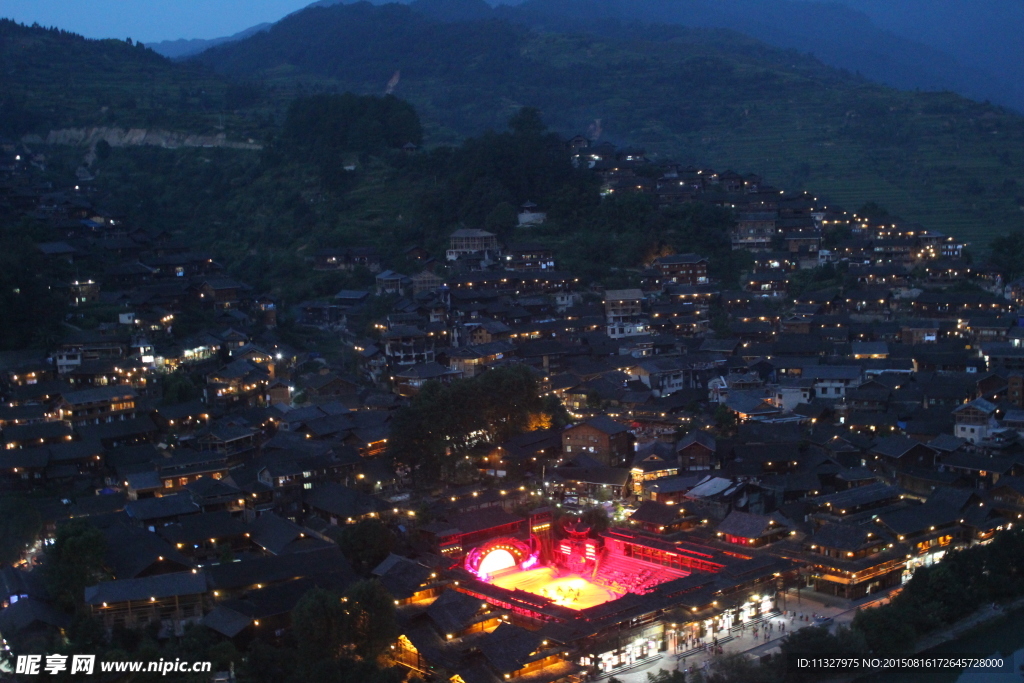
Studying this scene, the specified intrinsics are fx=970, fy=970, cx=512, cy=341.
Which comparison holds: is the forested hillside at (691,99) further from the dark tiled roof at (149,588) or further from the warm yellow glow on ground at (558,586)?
the dark tiled roof at (149,588)

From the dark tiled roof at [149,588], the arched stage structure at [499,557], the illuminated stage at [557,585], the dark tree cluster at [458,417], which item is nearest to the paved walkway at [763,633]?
the illuminated stage at [557,585]

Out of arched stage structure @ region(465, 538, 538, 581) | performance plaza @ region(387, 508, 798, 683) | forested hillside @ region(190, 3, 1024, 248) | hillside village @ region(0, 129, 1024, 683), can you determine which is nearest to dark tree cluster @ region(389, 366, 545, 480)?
hillside village @ region(0, 129, 1024, 683)

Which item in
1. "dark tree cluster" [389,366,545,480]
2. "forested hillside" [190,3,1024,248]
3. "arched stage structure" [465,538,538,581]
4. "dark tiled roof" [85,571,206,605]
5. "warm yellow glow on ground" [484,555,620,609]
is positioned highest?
"forested hillside" [190,3,1024,248]

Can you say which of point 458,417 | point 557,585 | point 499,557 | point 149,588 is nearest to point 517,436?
point 458,417

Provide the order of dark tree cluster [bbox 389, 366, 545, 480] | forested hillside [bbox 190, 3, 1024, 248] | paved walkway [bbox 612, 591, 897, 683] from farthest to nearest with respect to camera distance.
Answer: forested hillside [bbox 190, 3, 1024, 248] → dark tree cluster [bbox 389, 366, 545, 480] → paved walkway [bbox 612, 591, 897, 683]

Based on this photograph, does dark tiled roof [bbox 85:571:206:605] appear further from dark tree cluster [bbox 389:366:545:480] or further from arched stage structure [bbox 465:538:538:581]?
dark tree cluster [bbox 389:366:545:480]

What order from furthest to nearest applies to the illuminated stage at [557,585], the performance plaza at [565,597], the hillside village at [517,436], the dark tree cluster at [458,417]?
1. the dark tree cluster at [458,417]
2. the illuminated stage at [557,585]
3. the hillside village at [517,436]
4. the performance plaza at [565,597]
